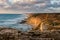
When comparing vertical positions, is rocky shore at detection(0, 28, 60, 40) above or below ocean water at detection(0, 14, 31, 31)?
below

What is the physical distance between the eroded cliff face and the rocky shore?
0.24 feet

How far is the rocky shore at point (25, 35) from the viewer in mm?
1755

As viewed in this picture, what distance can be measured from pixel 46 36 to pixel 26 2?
558 mm

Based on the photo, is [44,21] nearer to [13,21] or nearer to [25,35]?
[25,35]

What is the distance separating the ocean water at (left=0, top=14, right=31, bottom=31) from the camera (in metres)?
1.78

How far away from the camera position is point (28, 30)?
1779 millimetres

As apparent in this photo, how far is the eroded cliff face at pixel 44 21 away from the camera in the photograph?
5.81 feet

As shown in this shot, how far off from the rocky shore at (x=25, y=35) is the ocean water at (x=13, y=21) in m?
0.06

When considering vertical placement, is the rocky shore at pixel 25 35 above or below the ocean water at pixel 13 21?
below

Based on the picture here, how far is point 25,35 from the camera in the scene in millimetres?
1771

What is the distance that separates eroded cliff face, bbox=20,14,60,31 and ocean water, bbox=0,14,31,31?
0.28ft

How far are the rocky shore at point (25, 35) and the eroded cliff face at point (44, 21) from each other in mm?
73

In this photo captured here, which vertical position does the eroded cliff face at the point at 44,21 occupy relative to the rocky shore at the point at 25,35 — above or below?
above

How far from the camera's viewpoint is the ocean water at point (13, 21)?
1783 mm
